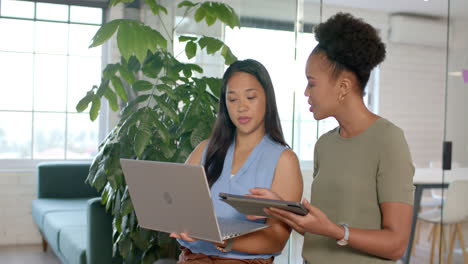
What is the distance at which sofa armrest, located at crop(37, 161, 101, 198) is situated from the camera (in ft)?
17.0

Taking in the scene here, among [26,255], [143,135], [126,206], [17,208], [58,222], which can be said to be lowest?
[26,255]

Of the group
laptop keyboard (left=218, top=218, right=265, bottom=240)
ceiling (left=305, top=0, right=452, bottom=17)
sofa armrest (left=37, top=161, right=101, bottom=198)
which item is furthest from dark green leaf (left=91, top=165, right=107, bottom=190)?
sofa armrest (left=37, top=161, right=101, bottom=198)

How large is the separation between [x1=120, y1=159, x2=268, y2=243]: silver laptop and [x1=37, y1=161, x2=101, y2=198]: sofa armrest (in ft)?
12.2

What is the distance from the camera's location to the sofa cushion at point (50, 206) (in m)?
4.69

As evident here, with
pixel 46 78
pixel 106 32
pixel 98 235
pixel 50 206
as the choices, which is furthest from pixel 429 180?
pixel 46 78

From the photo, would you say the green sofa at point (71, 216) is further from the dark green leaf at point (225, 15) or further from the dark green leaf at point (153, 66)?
the dark green leaf at point (225, 15)

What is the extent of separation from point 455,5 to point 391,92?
14.1 inches

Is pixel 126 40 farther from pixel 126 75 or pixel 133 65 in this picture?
pixel 133 65

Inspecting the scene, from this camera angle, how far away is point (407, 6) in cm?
210

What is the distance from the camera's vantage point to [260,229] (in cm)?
166

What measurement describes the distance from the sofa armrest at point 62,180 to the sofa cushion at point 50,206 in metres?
0.09

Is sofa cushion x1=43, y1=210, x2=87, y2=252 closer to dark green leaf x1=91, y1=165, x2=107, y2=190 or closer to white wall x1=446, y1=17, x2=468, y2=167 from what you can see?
dark green leaf x1=91, y1=165, x2=107, y2=190

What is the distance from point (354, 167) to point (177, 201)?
0.46m

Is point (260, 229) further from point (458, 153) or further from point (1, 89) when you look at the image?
point (1, 89)
